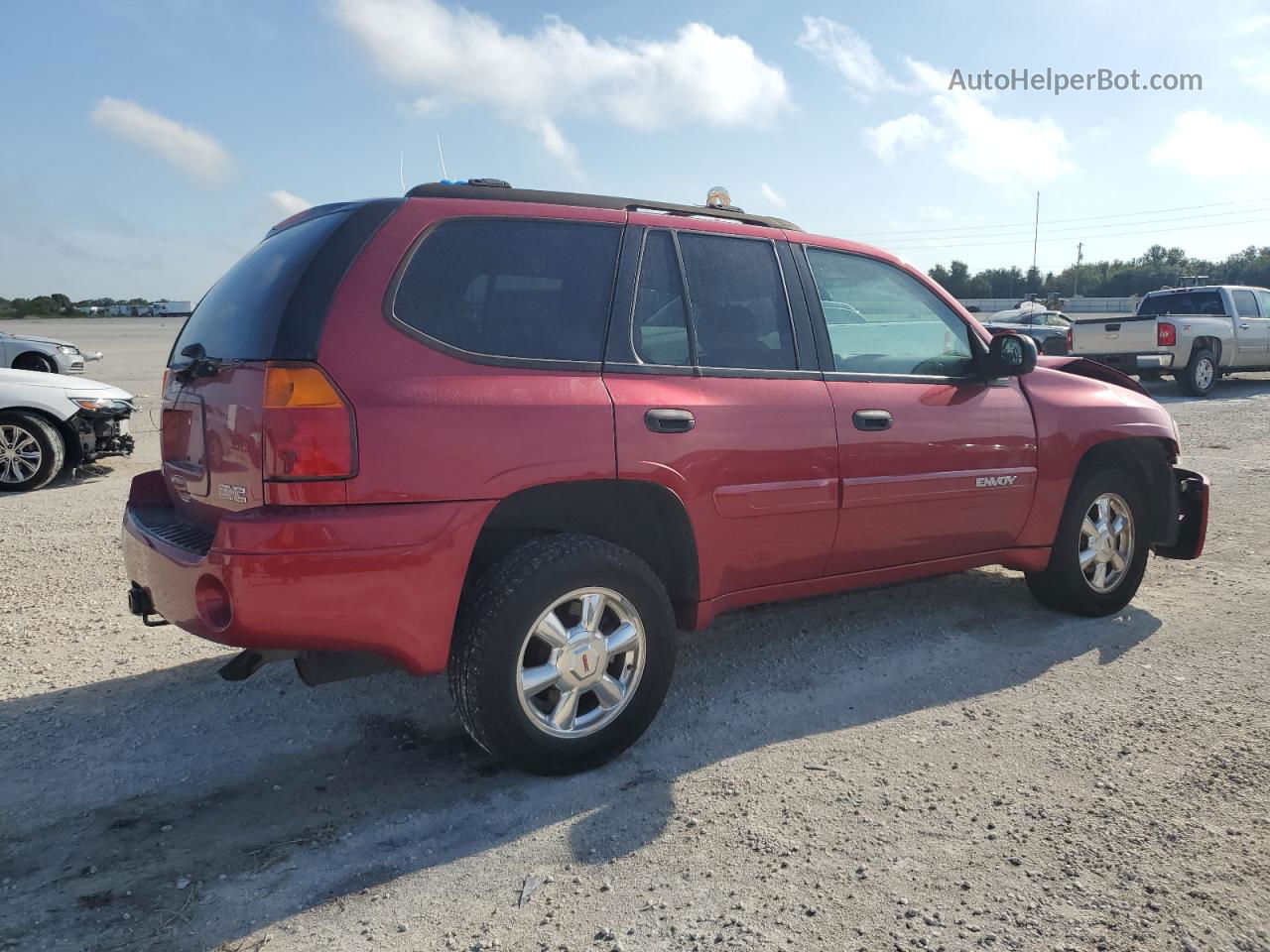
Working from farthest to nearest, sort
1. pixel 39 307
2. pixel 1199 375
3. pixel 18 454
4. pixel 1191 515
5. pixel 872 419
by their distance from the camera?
pixel 39 307 → pixel 1199 375 → pixel 18 454 → pixel 1191 515 → pixel 872 419

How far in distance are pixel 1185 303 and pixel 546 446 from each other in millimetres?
17225

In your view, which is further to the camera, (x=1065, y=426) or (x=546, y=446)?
(x=1065, y=426)

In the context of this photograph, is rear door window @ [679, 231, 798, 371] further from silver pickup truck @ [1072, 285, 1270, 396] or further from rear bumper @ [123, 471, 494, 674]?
silver pickup truck @ [1072, 285, 1270, 396]

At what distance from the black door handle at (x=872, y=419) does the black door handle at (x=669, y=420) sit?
0.82 meters

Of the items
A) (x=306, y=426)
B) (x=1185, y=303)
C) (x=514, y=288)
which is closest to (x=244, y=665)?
(x=306, y=426)

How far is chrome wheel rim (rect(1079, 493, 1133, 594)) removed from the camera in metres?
4.64

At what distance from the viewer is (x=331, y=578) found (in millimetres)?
2646

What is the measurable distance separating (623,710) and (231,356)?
170 centimetres

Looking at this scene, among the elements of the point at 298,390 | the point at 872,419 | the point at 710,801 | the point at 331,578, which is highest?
the point at 298,390

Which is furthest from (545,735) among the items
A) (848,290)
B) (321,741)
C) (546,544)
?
(848,290)

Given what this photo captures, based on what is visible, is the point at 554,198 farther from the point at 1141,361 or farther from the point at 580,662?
the point at 1141,361

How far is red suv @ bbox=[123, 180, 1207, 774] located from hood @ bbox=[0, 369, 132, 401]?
611 cm

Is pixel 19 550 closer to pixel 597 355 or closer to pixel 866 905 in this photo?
pixel 597 355

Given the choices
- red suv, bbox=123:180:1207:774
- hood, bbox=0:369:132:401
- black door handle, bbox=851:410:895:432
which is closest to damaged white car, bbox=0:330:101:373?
hood, bbox=0:369:132:401
